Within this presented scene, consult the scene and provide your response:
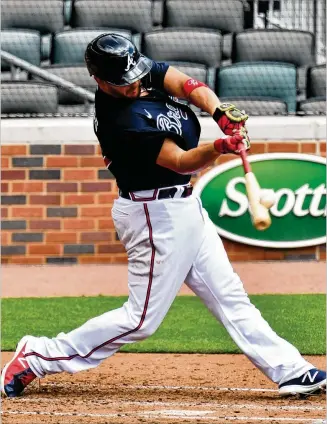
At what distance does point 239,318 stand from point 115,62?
1231mm

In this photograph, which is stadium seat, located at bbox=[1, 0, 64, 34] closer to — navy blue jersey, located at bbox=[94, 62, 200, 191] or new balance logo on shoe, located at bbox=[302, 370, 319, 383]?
navy blue jersey, located at bbox=[94, 62, 200, 191]

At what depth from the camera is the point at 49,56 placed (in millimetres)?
10320

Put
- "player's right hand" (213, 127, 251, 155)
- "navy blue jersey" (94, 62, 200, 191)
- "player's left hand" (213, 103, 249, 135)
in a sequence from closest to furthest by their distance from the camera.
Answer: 1. "player's right hand" (213, 127, 251, 155)
2. "player's left hand" (213, 103, 249, 135)
3. "navy blue jersey" (94, 62, 200, 191)

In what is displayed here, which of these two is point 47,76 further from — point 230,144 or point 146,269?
point 230,144

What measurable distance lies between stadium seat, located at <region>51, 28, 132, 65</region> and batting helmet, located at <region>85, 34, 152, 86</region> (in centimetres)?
591

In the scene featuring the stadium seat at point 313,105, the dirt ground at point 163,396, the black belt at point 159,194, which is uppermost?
the black belt at point 159,194

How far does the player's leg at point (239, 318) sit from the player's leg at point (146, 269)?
0.23 feet

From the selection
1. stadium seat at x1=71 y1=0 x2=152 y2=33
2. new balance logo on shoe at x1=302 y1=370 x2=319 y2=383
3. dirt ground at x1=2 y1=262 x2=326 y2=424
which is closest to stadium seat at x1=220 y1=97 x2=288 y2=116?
stadium seat at x1=71 y1=0 x2=152 y2=33

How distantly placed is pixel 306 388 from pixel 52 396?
1132 millimetres

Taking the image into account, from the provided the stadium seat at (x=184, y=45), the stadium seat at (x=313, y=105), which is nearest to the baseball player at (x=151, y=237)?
the stadium seat at (x=313, y=105)

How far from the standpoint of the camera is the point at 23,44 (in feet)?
33.0

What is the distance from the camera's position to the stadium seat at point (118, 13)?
1042cm

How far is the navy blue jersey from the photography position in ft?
13.3

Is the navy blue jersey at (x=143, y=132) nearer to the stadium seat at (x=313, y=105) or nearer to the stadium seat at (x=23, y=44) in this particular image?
the stadium seat at (x=313, y=105)
